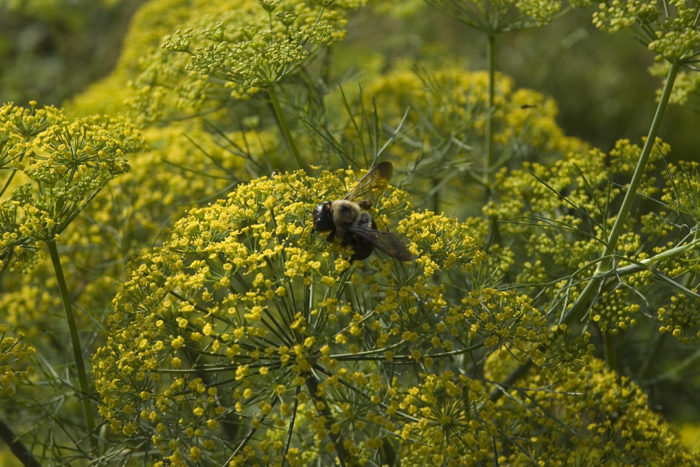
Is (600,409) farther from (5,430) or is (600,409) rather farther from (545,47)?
(545,47)

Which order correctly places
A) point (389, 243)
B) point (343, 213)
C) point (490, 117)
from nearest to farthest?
point (389, 243) < point (343, 213) < point (490, 117)

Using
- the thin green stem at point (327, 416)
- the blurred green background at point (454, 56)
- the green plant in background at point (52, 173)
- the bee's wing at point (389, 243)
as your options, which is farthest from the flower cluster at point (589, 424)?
the blurred green background at point (454, 56)

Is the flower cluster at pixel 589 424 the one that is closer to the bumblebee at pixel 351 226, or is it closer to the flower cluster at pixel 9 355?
the bumblebee at pixel 351 226

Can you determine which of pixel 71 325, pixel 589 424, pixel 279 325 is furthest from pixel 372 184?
pixel 589 424

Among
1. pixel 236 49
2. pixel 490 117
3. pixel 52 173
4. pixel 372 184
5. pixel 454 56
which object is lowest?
pixel 454 56

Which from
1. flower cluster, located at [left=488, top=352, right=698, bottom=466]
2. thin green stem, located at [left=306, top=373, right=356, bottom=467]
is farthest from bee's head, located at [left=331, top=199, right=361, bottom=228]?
flower cluster, located at [left=488, top=352, right=698, bottom=466]

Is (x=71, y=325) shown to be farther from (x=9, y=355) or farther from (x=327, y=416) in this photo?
(x=327, y=416)

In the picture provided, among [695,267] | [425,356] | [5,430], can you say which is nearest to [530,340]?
[425,356]
